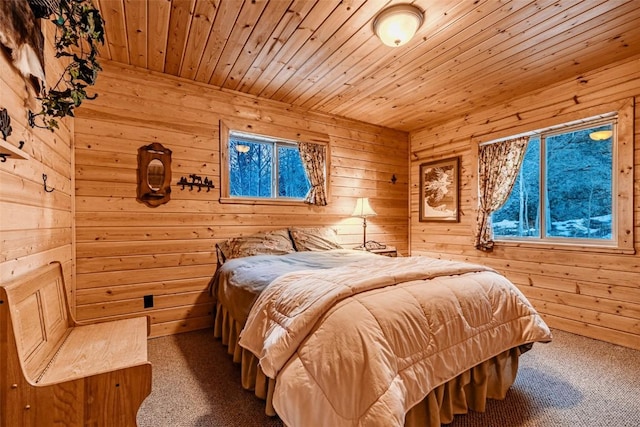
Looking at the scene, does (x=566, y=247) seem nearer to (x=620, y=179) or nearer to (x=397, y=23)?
(x=620, y=179)

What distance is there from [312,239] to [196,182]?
1316 millimetres

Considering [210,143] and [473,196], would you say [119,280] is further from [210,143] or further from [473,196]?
[473,196]

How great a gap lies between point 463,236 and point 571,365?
72.5 inches

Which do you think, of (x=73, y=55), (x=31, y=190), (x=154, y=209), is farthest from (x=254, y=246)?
(x=73, y=55)

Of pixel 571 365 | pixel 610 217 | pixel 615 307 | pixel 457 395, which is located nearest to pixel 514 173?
pixel 610 217

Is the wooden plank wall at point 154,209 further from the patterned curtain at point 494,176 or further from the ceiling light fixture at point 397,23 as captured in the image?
the patterned curtain at point 494,176

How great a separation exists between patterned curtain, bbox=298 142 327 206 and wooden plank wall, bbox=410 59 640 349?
5.74 feet

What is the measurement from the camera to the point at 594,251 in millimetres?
2803

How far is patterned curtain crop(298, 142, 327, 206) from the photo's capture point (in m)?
3.69

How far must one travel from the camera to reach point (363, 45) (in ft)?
7.84

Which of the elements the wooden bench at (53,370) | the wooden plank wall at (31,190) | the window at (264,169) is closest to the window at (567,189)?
the window at (264,169)

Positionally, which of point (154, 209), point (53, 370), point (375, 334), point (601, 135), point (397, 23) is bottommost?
point (53, 370)

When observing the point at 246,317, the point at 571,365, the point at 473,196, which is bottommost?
the point at 571,365

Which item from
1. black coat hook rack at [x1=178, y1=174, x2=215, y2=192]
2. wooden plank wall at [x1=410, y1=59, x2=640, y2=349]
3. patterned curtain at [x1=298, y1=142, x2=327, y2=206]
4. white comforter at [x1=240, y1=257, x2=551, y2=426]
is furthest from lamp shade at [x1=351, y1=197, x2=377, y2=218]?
white comforter at [x1=240, y1=257, x2=551, y2=426]
